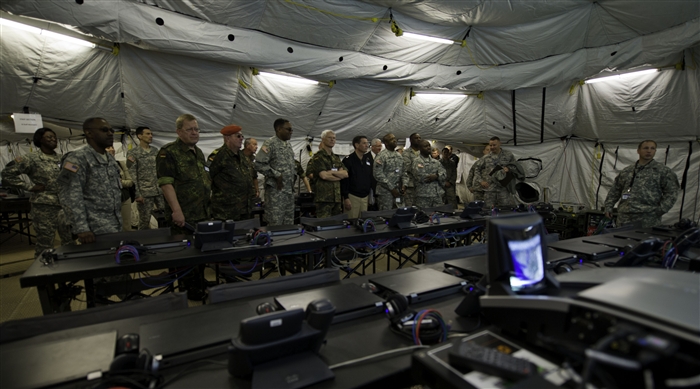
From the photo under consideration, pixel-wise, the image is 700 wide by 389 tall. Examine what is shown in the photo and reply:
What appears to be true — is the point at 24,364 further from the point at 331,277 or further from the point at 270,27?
the point at 270,27

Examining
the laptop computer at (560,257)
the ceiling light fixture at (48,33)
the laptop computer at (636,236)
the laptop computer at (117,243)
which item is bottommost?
the laptop computer at (636,236)

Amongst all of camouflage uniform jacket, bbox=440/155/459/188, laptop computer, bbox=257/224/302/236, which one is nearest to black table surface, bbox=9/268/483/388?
laptop computer, bbox=257/224/302/236

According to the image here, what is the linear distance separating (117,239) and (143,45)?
8.70 feet

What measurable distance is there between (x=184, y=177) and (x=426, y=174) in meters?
3.36

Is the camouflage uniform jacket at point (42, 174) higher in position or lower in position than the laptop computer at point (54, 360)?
higher

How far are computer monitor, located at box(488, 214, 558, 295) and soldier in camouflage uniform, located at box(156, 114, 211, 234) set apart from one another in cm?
264

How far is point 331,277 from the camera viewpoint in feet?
5.42

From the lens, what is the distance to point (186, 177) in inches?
119

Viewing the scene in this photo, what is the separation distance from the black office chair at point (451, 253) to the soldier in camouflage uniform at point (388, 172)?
8.44ft

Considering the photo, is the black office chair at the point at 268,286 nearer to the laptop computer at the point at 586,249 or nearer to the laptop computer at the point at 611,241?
the laptop computer at the point at 586,249

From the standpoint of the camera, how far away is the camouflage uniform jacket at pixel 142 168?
4.89 meters

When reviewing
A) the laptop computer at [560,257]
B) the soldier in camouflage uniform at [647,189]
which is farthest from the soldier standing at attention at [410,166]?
the laptop computer at [560,257]

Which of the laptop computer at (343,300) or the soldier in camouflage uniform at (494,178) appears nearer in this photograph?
the laptop computer at (343,300)

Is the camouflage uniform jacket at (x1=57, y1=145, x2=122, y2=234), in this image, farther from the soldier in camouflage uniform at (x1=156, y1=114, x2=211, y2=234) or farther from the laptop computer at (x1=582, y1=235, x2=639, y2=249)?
the laptop computer at (x1=582, y1=235, x2=639, y2=249)
